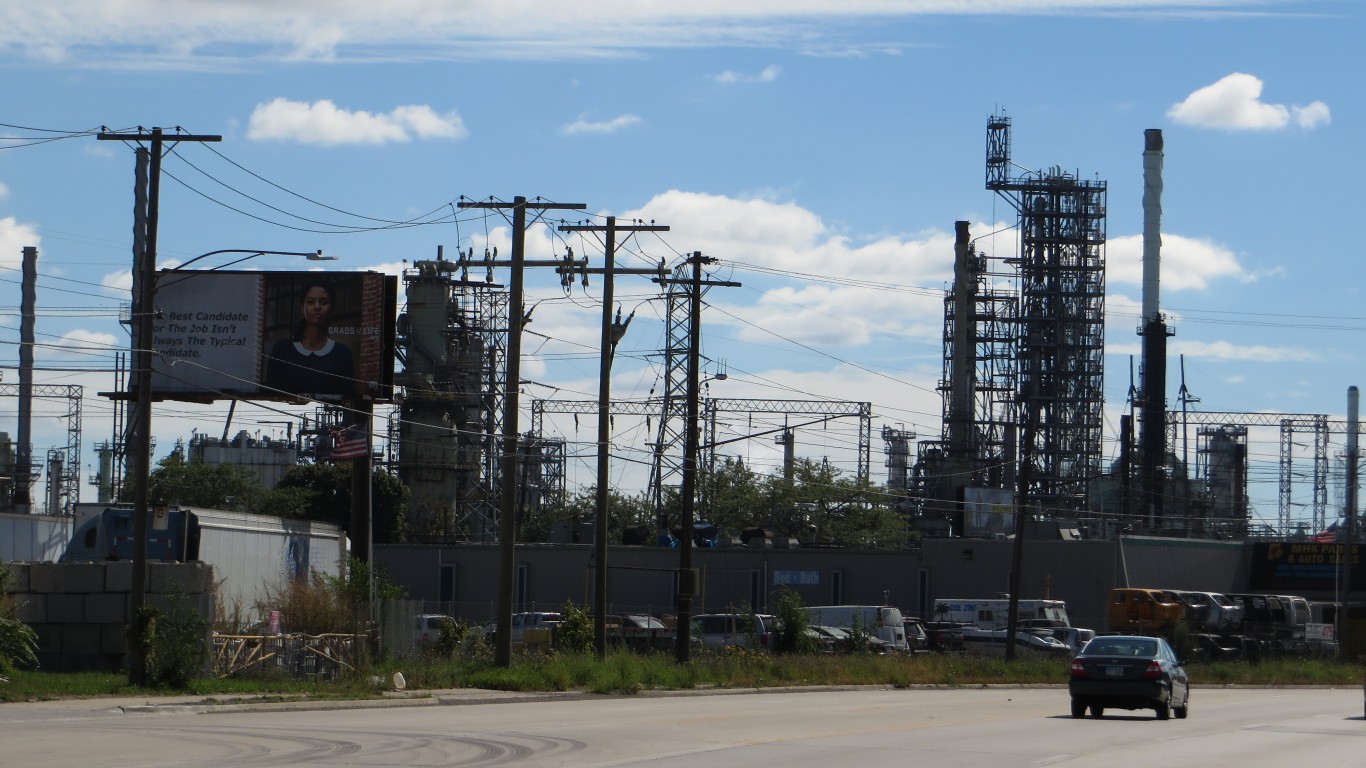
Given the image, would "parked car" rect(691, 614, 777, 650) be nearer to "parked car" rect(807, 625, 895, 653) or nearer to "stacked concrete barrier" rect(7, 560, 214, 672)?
"parked car" rect(807, 625, 895, 653)

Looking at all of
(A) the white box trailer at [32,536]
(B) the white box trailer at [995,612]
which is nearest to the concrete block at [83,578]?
(A) the white box trailer at [32,536]

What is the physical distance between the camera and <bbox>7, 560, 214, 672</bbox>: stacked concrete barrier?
30.1 m

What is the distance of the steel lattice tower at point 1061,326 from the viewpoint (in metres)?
100

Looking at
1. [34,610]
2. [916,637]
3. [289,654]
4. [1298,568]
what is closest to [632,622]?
[916,637]

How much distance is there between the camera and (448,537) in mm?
85688

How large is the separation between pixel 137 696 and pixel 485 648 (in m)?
11.7

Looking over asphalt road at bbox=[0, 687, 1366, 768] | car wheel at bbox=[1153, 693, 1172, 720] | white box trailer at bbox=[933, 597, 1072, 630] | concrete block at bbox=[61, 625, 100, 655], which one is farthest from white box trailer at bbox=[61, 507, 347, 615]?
white box trailer at bbox=[933, 597, 1072, 630]

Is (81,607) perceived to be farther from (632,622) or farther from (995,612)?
(995,612)

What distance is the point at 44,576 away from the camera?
3025 centimetres

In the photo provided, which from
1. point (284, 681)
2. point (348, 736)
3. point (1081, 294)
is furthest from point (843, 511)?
point (348, 736)

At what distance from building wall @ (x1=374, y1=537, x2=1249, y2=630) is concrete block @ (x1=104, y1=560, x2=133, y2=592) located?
3656 centimetres

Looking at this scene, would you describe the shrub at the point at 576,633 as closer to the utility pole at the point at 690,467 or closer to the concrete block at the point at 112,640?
the utility pole at the point at 690,467

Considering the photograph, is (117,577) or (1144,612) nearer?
(117,577)

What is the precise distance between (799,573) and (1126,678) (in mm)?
42567
